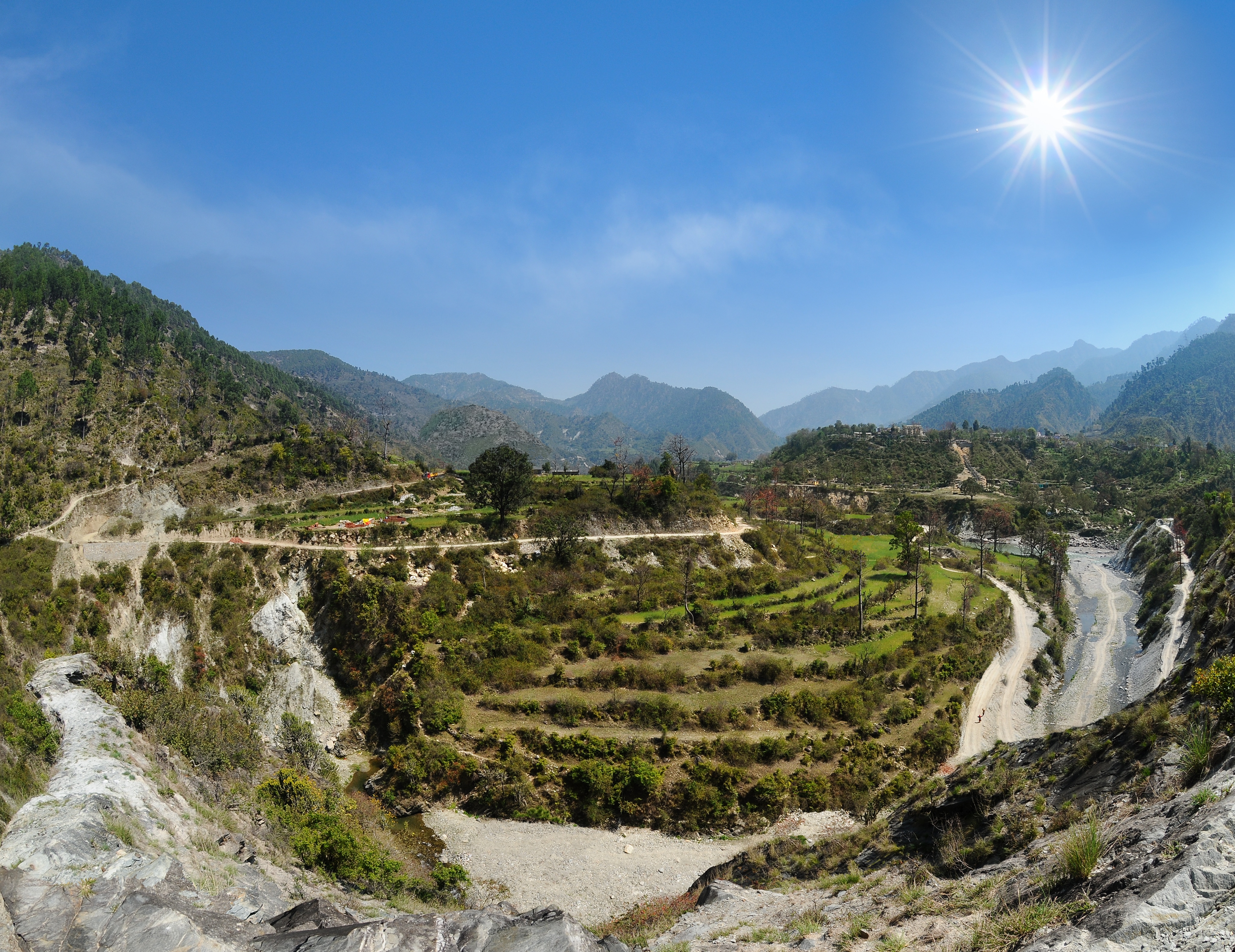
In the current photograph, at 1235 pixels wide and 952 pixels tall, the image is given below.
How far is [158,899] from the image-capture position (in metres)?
9.27

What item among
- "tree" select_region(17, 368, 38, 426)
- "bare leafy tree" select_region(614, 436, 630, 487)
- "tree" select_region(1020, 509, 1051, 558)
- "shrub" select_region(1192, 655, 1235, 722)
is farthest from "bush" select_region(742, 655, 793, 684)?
"tree" select_region(17, 368, 38, 426)

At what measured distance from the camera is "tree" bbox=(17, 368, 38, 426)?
2571 inches

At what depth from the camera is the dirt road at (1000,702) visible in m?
31.2

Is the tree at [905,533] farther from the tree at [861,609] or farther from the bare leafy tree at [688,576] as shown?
the bare leafy tree at [688,576]

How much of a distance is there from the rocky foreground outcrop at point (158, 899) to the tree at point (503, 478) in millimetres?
34494

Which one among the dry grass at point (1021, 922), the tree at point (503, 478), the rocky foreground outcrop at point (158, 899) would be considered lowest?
the rocky foreground outcrop at point (158, 899)

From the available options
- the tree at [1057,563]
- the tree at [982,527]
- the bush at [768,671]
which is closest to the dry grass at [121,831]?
the bush at [768,671]

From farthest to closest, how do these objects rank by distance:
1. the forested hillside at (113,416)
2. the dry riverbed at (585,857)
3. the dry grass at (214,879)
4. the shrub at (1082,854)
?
the forested hillside at (113,416), the dry riverbed at (585,857), the dry grass at (214,879), the shrub at (1082,854)

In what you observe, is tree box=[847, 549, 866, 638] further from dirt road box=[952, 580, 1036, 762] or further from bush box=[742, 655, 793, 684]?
bush box=[742, 655, 793, 684]

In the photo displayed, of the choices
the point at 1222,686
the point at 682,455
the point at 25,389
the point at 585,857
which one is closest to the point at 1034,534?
the point at 682,455

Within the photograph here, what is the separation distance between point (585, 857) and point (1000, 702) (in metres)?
29.3

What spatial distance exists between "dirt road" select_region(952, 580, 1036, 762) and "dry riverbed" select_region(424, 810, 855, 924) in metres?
12.8

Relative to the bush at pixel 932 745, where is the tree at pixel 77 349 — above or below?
→ above

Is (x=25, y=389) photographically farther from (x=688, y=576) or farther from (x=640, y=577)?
(x=688, y=576)
